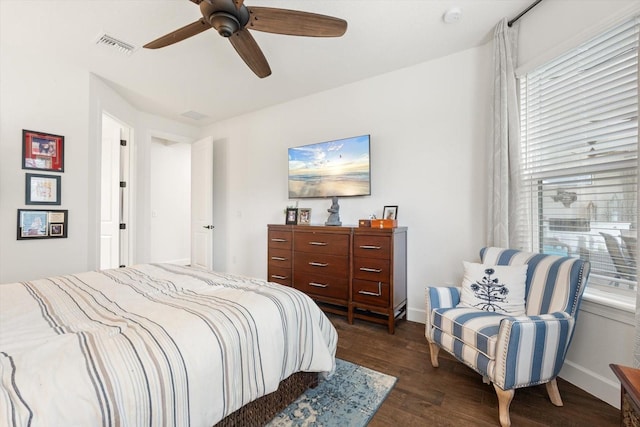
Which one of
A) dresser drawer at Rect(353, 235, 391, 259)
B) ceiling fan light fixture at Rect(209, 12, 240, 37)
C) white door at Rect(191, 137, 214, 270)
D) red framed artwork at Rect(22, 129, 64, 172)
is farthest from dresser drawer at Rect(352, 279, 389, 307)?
red framed artwork at Rect(22, 129, 64, 172)

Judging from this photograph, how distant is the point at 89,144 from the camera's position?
298 centimetres

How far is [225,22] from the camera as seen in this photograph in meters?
1.52

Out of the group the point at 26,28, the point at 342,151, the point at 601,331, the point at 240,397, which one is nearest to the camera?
the point at 240,397

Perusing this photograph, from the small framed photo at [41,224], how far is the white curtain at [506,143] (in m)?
4.17

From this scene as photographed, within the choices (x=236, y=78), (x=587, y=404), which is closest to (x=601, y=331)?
(x=587, y=404)

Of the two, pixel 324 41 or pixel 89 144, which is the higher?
pixel 324 41

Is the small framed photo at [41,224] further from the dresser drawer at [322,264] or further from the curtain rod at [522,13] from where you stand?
the curtain rod at [522,13]

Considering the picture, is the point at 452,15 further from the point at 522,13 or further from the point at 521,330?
the point at 521,330

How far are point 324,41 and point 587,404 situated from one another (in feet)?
10.5

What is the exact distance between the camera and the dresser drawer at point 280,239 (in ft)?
10.3

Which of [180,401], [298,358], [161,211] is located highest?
[161,211]

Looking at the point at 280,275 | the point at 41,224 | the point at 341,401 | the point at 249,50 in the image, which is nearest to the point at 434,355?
the point at 341,401

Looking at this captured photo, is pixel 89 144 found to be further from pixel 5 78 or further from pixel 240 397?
pixel 240 397

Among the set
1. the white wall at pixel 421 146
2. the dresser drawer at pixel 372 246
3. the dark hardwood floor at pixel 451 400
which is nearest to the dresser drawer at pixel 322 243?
the dresser drawer at pixel 372 246
